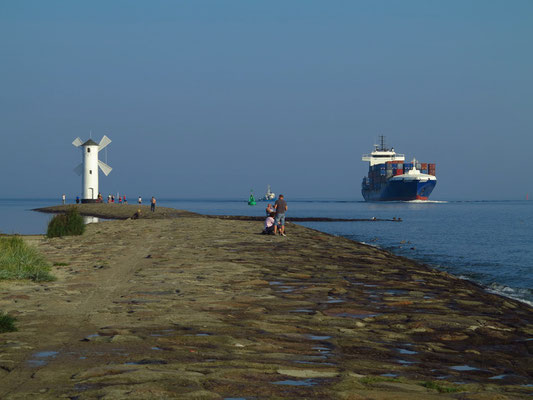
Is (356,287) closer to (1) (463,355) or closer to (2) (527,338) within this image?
(2) (527,338)

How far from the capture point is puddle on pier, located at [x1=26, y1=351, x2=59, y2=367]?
16.2 feet

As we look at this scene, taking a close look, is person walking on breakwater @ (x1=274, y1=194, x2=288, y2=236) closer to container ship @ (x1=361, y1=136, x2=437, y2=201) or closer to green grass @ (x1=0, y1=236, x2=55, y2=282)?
green grass @ (x1=0, y1=236, x2=55, y2=282)

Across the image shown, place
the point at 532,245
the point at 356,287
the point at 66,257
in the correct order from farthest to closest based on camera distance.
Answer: the point at 532,245 < the point at 66,257 < the point at 356,287

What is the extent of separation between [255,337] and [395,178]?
5263 inches

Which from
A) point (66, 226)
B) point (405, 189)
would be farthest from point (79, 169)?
point (405, 189)

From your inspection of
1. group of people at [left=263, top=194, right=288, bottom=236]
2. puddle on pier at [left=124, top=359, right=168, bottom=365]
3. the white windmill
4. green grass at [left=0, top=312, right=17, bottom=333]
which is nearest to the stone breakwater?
puddle on pier at [left=124, top=359, right=168, bottom=365]

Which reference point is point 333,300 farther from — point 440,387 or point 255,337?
point 440,387

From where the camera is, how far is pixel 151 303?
8.12 m

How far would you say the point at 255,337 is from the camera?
6.20 meters

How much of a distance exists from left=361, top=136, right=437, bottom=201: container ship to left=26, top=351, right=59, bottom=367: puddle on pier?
13237cm

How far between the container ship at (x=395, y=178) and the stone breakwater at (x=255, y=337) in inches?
5004

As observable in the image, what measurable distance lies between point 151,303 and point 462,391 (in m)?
4.51

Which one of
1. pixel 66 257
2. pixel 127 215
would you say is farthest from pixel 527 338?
pixel 127 215

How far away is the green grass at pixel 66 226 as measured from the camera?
25203 millimetres
